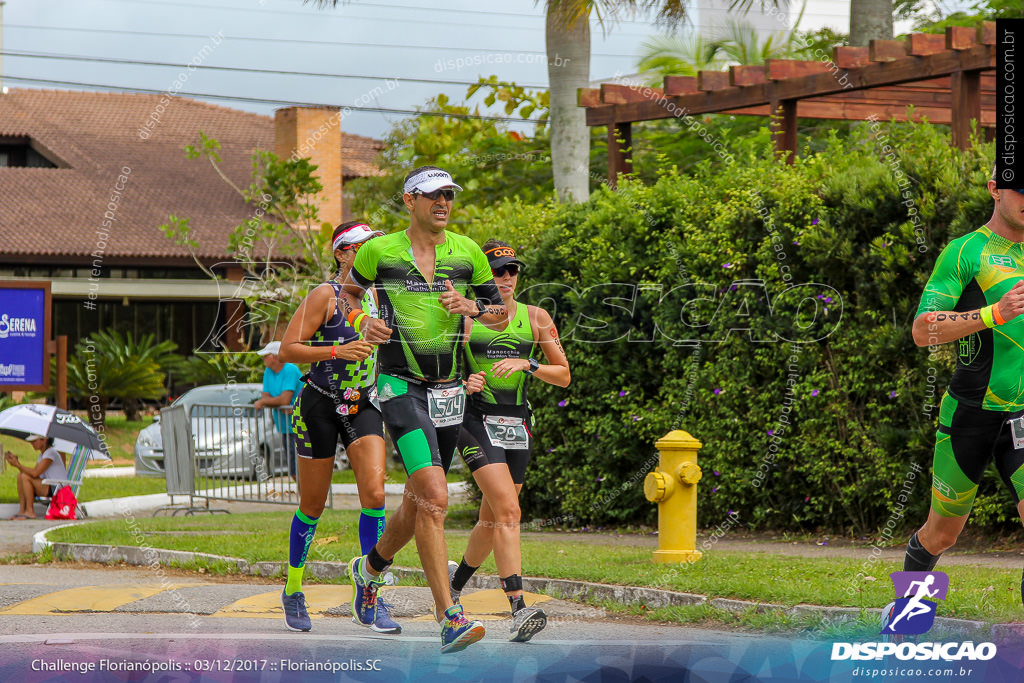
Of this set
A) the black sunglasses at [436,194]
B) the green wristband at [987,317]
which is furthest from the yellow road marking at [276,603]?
the green wristband at [987,317]

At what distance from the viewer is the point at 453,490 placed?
59.5ft

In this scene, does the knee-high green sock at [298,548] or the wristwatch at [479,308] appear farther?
the knee-high green sock at [298,548]

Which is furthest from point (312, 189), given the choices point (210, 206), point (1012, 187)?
point (1012, 187)

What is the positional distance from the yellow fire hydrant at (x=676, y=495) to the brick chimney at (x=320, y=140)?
25986mm

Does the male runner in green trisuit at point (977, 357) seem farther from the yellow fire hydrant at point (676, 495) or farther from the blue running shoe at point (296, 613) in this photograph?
the blue running shoe at point (296, 613)

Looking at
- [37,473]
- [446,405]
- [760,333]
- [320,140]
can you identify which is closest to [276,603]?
[446,405]

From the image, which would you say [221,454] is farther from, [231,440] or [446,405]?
[446,405]

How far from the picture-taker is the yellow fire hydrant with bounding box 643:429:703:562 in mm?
9242

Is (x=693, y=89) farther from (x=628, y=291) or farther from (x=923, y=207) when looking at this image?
(x=923, y=207)

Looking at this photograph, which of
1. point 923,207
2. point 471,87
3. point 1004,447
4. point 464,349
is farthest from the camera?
point 471,87

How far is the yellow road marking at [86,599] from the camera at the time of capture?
7.83m

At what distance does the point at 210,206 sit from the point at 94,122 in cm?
684

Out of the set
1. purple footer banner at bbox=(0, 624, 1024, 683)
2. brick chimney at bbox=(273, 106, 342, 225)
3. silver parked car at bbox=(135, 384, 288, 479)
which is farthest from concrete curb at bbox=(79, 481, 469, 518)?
brick chimney at bbox=(273, 106, 342, 225)

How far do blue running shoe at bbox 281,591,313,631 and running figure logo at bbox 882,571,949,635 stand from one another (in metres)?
3.26
